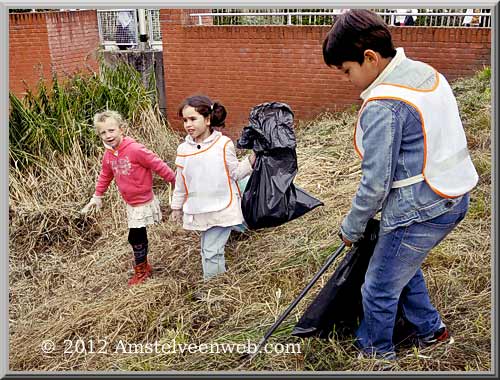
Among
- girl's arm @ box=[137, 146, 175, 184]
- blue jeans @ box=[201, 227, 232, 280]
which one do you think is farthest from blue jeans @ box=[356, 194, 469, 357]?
girl's arm @ box=[137, 146, 175, 184]

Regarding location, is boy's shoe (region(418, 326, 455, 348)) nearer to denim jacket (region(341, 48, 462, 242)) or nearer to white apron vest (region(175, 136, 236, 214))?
denim jacket (region(341, 48, 462, 242))

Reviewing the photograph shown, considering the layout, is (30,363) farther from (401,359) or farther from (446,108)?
(446,108)

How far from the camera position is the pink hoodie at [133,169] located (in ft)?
10.4

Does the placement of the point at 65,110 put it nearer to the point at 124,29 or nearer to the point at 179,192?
the point at 124,29

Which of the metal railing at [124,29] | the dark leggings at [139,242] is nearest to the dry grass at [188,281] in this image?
the dark leggings at [139,242]

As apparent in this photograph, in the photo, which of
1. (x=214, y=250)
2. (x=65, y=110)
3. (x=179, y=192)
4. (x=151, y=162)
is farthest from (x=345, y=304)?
(x=65, y=110)

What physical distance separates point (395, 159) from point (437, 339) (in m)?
1.04

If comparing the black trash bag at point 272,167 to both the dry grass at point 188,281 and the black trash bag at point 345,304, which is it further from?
the black trash bag at point 345,304

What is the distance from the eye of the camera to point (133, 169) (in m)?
3.20

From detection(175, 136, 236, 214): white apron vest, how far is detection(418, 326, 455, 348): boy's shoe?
4.05 ft

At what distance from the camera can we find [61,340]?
113 inches

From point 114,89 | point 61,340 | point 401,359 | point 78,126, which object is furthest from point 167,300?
point 114,89

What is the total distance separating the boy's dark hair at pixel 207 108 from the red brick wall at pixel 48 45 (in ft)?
8.26

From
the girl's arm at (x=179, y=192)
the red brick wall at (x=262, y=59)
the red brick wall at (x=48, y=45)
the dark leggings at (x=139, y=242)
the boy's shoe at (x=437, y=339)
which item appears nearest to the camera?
the boy's shoe at (x=437, y=339)
